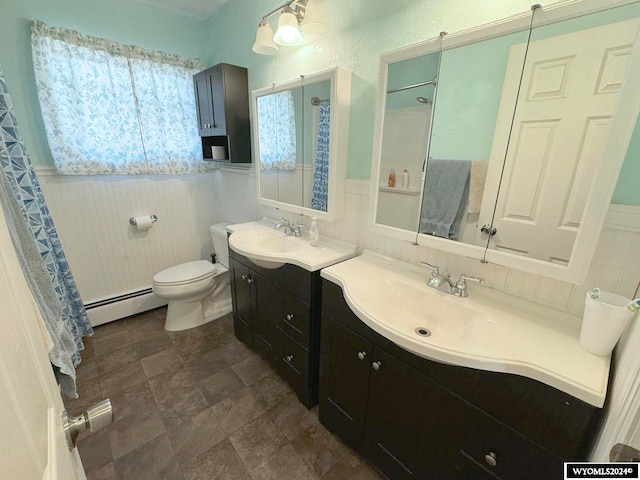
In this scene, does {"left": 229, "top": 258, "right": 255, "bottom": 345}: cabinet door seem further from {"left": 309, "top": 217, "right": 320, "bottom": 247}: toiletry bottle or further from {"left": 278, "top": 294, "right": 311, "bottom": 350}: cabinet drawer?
{"left": 309, "top": 217, "right": 320, "bottom": 247}: toiletry bottle

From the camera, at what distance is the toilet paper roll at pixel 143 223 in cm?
229

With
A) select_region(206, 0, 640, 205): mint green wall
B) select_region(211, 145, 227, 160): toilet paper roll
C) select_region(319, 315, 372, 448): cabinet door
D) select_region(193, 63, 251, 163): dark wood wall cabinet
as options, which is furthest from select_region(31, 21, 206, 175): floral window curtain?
select_region(319, 315, 372, 448): cabinet door

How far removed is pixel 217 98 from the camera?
2.06 meters

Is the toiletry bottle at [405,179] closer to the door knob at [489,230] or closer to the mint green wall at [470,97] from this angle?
the mint green wall at [470,97]

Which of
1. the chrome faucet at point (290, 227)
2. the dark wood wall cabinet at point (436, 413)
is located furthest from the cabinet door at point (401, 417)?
the chrome faucet at point (290, 227)

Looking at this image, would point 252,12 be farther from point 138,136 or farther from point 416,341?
point 416,341

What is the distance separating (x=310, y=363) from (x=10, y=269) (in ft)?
4.31

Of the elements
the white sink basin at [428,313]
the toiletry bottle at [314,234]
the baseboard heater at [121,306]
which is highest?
the toiletry bottle at [314,234]

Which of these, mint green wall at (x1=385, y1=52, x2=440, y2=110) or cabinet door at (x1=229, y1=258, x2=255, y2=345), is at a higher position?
mint green wall at (x1=385, y1=52, x2=440, y2=110)

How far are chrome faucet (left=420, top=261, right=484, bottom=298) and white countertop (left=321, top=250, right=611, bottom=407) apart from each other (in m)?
0.02

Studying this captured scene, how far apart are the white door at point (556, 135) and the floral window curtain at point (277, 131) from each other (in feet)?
3.88

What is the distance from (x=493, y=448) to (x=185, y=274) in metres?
2.13

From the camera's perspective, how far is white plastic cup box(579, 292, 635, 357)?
733 mm

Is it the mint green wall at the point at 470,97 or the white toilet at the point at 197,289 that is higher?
the mint green wall at the point at 470,97
